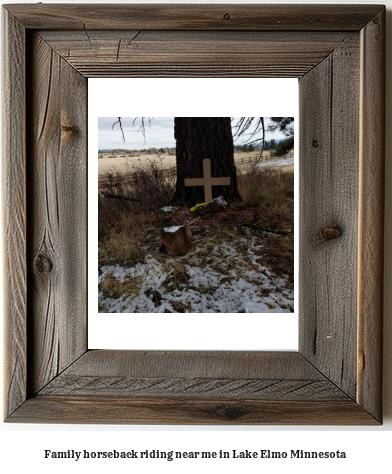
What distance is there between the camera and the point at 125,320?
2.58ft

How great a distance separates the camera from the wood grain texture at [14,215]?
2.52 ft

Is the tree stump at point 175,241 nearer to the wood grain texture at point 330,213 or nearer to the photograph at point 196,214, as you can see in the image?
the photograph at point 196,214

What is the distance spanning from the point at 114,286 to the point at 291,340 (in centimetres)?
24

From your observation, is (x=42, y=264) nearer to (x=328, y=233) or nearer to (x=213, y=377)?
(x=213, y=377)

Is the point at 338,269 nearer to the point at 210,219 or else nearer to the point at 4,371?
the point at 210,219

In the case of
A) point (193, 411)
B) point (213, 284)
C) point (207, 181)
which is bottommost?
point (193, 411)

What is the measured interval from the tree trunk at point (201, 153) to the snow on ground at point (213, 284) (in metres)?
0.07

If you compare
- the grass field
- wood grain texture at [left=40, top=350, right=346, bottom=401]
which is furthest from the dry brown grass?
wood grain texture at [left=40, top=350, right=346, bottom=401]

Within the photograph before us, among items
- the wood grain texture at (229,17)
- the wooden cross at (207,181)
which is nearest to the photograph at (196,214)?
the wooden cross at (207,181)

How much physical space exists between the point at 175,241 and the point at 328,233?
199 millimetres

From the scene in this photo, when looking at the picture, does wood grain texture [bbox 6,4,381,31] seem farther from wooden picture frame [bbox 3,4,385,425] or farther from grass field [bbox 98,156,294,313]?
grass field [bbox 98,156,294,313]

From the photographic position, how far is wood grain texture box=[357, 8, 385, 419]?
2.50 feet

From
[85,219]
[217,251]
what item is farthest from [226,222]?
[85,219]

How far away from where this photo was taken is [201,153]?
777 mm
